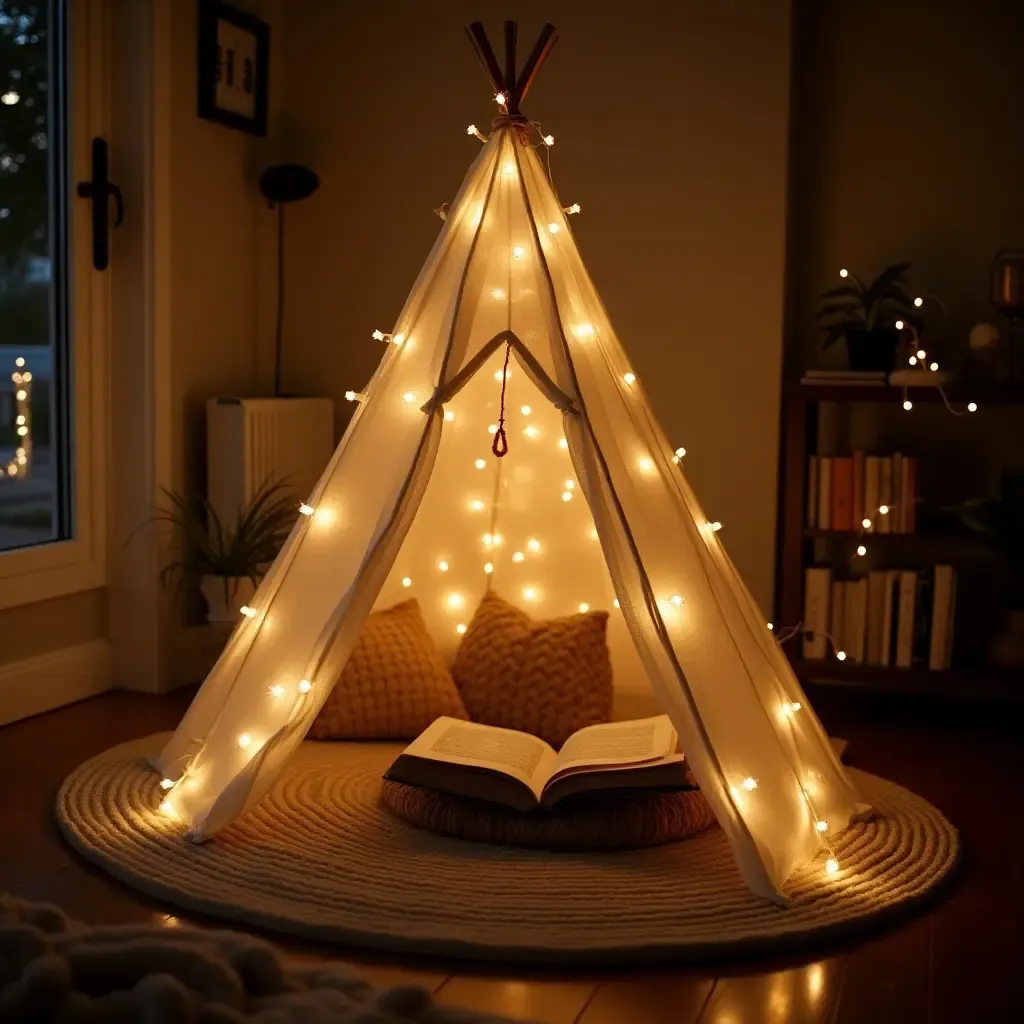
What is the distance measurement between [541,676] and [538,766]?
0.46 m

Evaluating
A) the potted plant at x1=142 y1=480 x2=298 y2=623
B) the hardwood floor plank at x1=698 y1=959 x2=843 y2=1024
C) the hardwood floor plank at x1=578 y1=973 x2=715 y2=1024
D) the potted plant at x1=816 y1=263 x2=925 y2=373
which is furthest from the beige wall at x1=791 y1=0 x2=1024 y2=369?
the hardwood floor plank at x1=578 y1=973 x2=715 y2=1024

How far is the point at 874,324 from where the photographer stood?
3.97 meters

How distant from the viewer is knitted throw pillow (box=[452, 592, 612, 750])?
3320 millimetres

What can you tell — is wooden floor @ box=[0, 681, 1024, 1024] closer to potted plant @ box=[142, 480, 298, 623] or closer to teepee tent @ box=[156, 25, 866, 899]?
teepee tent @ box=[156, 25, 866, 899]

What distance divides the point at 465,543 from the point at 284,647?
36.3 inches

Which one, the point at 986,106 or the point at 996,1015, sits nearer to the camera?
the point at 996,1015

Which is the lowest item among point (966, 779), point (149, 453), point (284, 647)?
point (966, 779)

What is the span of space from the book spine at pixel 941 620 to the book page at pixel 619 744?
46.1 inches

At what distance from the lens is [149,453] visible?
3.96m

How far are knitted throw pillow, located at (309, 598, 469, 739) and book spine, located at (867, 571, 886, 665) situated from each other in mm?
1250

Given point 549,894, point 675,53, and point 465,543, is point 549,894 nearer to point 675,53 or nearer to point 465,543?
point 465,543

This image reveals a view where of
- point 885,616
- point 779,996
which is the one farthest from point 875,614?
point 779,996

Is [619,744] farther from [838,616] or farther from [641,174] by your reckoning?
[641,174]

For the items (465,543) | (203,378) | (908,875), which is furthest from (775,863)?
(203,378)
